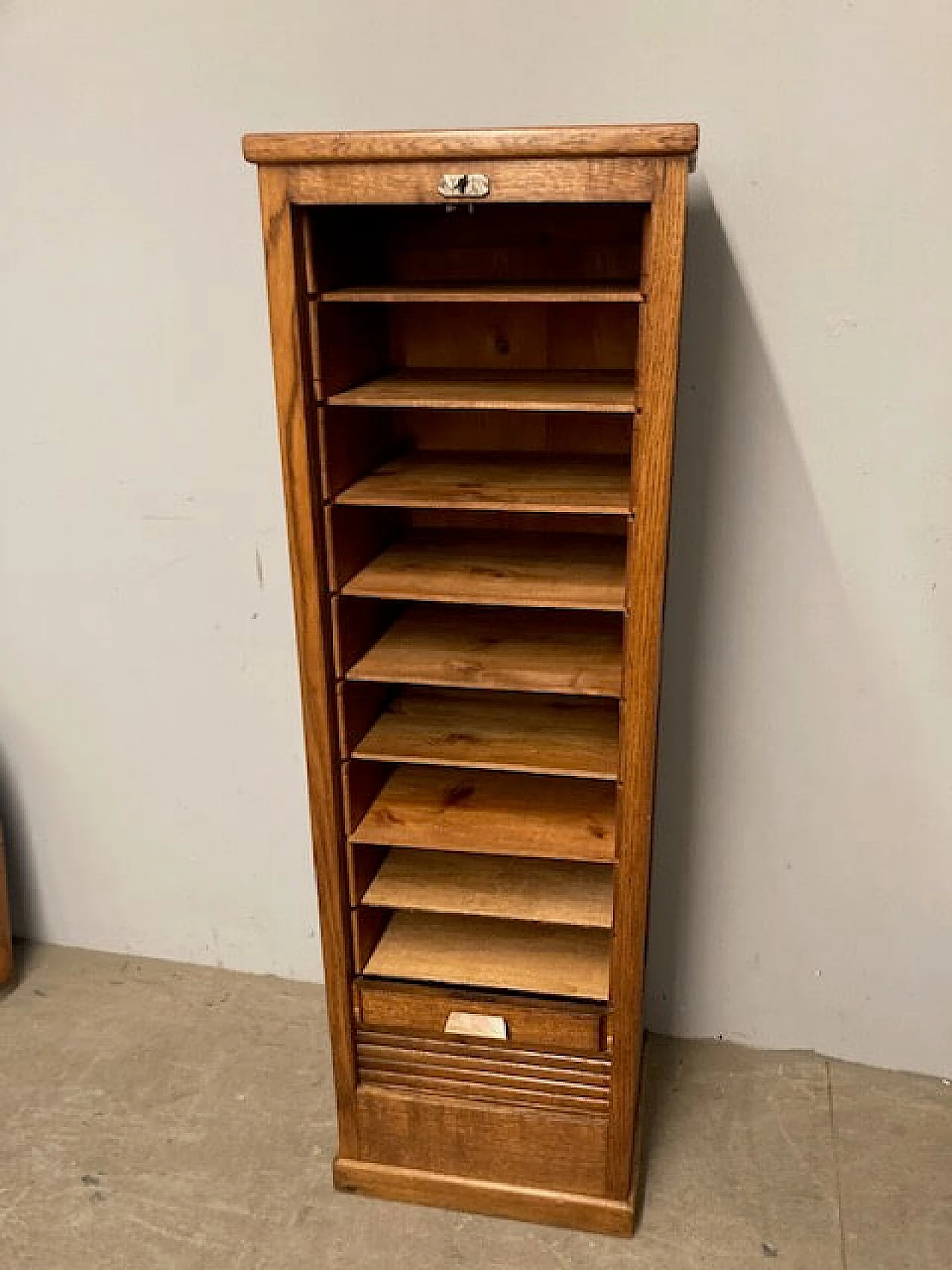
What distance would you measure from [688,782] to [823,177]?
822 millimetres

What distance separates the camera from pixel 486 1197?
1438 mm

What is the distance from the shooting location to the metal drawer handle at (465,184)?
1004 millimetres

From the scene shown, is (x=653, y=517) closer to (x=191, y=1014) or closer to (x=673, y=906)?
(x=673, y=906)

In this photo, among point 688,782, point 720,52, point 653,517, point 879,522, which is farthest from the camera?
point 688,782

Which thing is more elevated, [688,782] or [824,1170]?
[688,782]

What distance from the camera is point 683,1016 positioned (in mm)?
1728

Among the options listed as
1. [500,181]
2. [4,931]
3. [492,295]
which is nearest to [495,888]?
[492,295]

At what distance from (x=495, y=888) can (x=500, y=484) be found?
1.74 feet

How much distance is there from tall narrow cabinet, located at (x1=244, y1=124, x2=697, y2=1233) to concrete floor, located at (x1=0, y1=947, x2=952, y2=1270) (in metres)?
0.07

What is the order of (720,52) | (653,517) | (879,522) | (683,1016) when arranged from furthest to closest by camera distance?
1. (683,1016)
2. (879,522)
3. (720,52)
4. (653,517)

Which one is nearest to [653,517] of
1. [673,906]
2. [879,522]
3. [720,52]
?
[879,522]

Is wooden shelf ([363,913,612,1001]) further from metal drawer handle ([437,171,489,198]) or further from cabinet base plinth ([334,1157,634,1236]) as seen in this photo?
metal drawer handle ([437,171,489,198])

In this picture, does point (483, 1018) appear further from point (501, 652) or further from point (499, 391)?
point (499, 391)

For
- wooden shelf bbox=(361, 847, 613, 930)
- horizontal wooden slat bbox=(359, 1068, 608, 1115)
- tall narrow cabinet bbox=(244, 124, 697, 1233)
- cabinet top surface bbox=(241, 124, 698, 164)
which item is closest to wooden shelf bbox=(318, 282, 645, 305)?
tall narrow cabinet bbox=(244, 124, 697, 1233)
